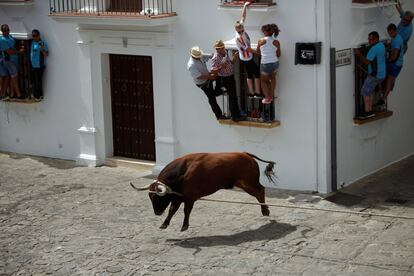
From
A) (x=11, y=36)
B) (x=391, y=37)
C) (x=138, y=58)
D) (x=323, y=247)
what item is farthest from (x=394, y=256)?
(x=11, y=36)

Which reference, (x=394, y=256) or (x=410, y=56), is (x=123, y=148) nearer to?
(x=410, y=56)

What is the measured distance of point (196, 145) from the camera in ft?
53.3

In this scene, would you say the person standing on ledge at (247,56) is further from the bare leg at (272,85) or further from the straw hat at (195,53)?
the straw hat at (195,53)

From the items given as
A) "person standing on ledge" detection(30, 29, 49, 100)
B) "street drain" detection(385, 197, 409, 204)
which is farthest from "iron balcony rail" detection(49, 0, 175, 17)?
"street drain" detection(385, 197, 409, 204)

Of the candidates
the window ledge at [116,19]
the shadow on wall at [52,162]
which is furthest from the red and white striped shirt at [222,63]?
the shadow on wall at [52,162]

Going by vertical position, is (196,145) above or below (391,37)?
below

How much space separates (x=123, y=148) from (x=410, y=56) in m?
5.56

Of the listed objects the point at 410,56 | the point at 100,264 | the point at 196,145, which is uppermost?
the point at 410,56

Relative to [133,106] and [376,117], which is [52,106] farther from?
[376,117]

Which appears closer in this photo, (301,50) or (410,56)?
(301,50)

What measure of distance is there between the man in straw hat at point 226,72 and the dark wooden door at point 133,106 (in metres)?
2.01

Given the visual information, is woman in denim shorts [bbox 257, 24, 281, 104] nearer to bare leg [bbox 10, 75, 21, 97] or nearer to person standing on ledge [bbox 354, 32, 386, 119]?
person standing on ledge [bbox 354, 32, 386, 119]

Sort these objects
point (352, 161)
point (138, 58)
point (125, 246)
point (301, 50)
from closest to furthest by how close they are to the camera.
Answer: point (125, 246) < point (301, 50) < point (352, 161) < point (138, 58)

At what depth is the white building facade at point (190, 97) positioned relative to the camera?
14844mm
